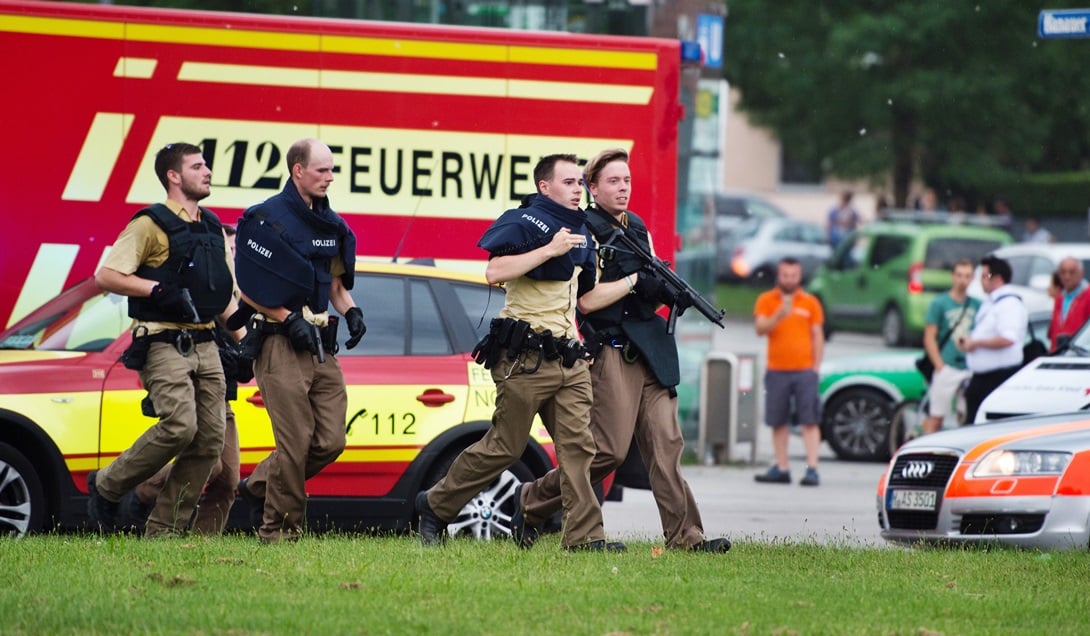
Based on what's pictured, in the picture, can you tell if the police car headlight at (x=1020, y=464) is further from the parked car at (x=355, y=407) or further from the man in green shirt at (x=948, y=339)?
the man in green shirt at (x=948, y=339)

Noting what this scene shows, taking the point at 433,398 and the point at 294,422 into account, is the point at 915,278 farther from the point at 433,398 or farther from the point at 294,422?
the point at 294,422

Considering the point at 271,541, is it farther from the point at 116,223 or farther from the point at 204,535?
the point at 116,223

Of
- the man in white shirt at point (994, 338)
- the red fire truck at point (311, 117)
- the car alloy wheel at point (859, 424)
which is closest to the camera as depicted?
the red fire truck at point (311, 117)

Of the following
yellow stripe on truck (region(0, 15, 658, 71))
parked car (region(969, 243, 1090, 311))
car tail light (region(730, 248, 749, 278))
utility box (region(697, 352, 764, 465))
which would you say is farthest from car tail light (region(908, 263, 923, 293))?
yellow stripe on truck (region(0, 15, 658, 71))

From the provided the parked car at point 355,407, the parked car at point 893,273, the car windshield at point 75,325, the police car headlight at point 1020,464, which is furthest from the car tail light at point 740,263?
the car windshield at point 75,325

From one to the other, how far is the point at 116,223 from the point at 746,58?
2619cm

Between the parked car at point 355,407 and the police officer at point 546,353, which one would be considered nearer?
the police officer at point 546,353

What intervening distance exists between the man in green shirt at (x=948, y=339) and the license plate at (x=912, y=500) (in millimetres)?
4831

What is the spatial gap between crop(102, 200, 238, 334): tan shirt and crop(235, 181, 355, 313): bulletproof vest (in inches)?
16.7

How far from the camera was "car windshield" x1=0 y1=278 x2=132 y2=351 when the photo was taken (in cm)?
859

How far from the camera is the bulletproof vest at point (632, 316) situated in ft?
24.4

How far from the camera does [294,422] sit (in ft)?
24.7

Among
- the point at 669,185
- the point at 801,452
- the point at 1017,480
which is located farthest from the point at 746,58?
the point at 1017,480

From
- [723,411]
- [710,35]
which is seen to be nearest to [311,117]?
[723,411]
